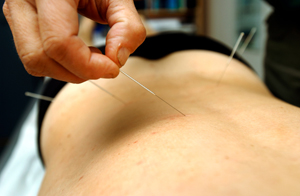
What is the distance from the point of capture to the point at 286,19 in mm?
1334

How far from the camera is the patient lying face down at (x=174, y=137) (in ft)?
1.08

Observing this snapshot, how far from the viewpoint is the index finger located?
360 millimetres

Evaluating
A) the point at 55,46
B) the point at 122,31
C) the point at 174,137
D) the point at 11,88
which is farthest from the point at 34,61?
the point at 11,88

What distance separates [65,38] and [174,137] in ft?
0.85

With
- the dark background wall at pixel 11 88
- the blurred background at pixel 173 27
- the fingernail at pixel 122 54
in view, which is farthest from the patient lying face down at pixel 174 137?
the dark background wall at pixel 11 88

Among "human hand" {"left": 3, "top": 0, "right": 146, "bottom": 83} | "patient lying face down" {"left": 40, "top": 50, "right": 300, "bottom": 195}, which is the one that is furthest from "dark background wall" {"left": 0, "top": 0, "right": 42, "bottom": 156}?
"human hand" {"left": 3, "top": 0, "right": 146, "bottom": 83}

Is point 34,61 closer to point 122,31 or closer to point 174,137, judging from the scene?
point 122,31

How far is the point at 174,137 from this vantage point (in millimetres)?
436

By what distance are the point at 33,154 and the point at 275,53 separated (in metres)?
1.52

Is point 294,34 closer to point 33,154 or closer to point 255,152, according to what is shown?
point 255,152

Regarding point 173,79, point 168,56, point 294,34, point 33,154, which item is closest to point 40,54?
point 173,79

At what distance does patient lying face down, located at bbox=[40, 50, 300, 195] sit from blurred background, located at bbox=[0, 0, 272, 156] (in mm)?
1241

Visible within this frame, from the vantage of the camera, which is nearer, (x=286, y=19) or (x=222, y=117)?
(x=222, y=117)

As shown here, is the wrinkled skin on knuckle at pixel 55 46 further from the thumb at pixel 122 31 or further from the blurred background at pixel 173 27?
the blurred background at pixel 173 27
